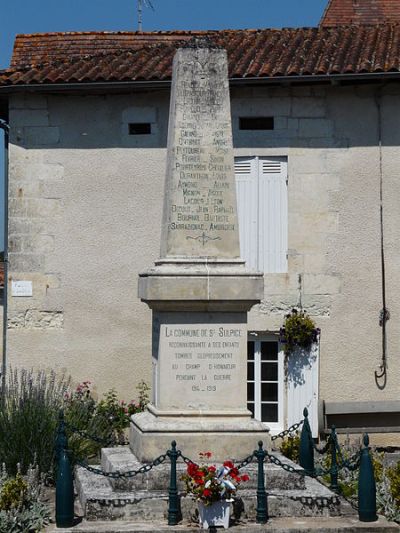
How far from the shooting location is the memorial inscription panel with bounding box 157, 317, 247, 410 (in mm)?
9758

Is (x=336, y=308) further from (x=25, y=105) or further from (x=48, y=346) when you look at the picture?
(x=25, y=105)

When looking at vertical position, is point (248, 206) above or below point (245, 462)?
above

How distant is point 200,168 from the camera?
10.0 m

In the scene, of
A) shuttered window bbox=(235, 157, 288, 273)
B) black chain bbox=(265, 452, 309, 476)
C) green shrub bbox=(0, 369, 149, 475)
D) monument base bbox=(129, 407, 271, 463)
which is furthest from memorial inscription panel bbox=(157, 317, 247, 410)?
shuttered window bbox=(235, 157, 288, 273)

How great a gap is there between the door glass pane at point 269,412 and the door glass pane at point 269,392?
7cm

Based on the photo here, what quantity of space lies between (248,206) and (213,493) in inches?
298

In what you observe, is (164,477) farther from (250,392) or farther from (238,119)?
(238,119)

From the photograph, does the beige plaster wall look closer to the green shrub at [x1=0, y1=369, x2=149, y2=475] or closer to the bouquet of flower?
the green shrub at [x1=0, y1=369, x2=149, y2=475]

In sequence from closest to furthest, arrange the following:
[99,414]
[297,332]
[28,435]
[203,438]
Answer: [203,438] → [28,435] → [99,414] → [297,332]

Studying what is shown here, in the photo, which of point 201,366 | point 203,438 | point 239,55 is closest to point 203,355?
point 201,366

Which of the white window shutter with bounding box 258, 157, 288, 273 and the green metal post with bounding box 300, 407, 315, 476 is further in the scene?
the white window shutter with bounding box 258, 157, 288, 273

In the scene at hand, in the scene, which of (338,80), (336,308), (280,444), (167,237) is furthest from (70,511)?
(338,80)

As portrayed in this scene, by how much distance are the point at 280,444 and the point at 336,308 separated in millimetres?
2040

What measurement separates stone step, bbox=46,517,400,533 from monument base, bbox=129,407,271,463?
869 mm
